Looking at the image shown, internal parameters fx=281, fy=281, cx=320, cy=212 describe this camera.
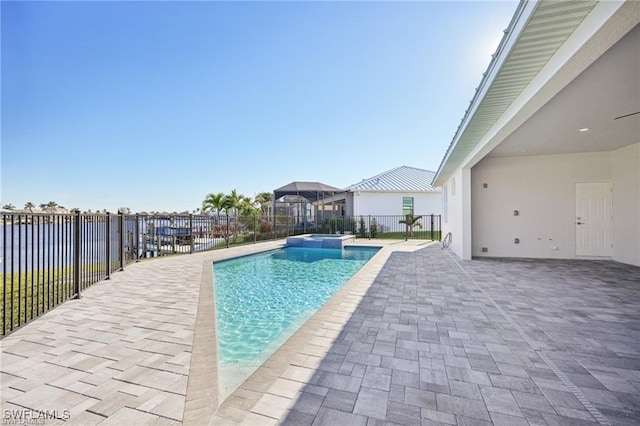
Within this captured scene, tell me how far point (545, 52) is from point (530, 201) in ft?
22.8

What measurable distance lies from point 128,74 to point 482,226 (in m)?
12.2

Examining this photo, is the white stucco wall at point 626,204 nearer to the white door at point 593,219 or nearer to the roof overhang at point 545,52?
the white door at point 593,219

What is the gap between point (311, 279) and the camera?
7.24 m

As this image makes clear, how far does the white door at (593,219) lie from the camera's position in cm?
790

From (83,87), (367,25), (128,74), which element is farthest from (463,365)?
(83,87)

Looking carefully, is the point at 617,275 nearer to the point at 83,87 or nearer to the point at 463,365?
the point at 463,365

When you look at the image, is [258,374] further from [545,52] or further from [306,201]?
[306,201]

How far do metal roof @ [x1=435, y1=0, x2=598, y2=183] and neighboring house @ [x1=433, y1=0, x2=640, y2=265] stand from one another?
12 millimetres

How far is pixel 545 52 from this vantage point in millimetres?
2898

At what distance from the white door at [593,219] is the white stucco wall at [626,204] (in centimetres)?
16

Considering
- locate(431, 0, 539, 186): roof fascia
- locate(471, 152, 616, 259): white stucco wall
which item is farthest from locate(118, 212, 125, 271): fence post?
locate(471, 152, 616, 259): white stucco wall

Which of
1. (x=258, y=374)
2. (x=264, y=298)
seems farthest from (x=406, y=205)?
(x=258, y=374)

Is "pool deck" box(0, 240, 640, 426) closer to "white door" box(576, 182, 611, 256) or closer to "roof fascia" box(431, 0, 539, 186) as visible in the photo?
"roof fascia" box(431, 0, 539, 186)

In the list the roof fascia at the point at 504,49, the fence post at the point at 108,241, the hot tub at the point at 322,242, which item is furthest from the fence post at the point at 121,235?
the roof fascia at the point at 504,49
